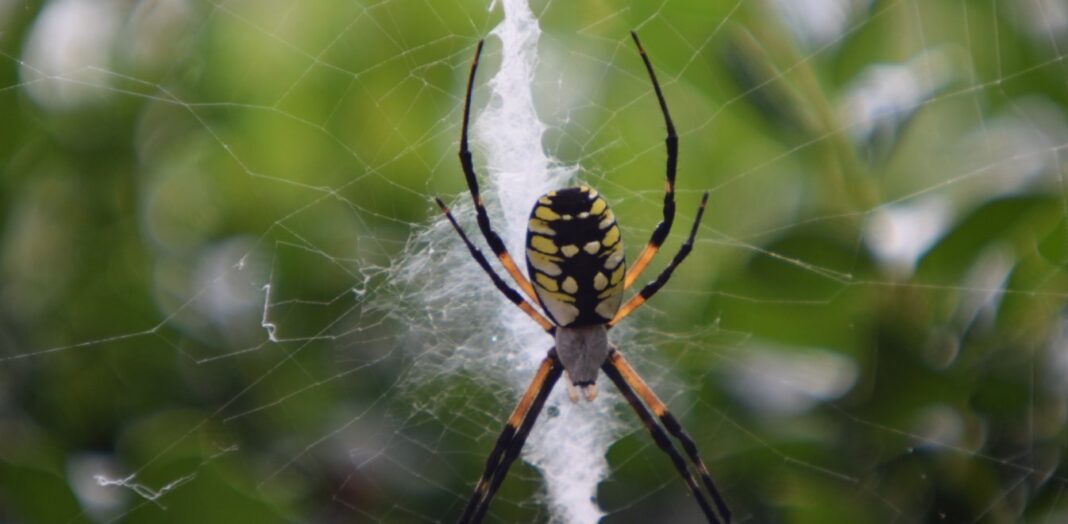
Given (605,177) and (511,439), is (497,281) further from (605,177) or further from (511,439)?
(511,439)

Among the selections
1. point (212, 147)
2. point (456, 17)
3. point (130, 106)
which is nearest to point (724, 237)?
point (456, 17)

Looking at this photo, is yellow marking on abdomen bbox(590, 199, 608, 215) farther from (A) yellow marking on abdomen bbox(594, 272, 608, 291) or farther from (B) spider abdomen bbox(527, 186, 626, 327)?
(A) yellow marking on abdomen bbox(594, 272, 608, 291)

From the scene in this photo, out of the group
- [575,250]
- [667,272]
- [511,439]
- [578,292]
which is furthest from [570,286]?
[511,439]

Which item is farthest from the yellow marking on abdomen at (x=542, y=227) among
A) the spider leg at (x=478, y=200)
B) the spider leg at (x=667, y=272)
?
the spider leg at (x=667, y=272)

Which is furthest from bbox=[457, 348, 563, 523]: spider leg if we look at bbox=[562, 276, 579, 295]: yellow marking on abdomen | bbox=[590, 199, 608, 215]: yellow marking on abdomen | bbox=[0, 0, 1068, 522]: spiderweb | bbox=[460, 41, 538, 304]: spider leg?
bbox=[590, 199, 608, 215]: yellow marking on abdomen

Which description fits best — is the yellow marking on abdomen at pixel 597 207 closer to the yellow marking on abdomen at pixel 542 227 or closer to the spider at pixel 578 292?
the spider at pixel 578 292

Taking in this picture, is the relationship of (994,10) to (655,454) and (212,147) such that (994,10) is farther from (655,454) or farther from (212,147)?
(212,147)
